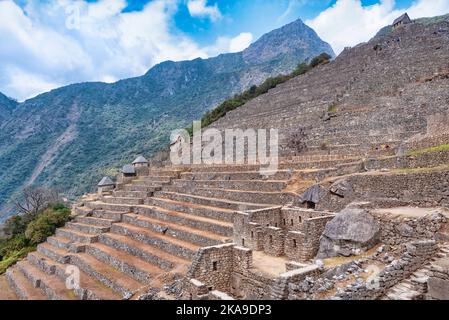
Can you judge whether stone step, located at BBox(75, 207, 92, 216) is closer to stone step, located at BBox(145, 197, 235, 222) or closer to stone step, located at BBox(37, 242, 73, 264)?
stone step, located at BBox(37, 242, 73, 264)

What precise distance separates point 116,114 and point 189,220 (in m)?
71.6

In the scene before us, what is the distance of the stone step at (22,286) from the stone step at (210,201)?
736 centimetres

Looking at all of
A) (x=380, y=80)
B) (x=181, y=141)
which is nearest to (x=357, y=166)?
(x=380, y=80)

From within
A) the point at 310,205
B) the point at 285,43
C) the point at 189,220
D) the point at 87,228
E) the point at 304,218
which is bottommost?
the point at 87,228

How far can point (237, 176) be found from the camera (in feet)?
56.5

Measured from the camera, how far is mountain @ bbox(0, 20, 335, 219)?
5760cm

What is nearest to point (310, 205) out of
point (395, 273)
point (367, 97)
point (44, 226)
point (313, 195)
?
point (313, 195)

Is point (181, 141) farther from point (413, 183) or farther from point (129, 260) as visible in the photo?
point (413, 183)

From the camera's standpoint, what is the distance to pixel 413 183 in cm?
876

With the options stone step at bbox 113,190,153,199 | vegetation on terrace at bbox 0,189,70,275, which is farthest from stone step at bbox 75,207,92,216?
stone step at bbox 113,190,153,199

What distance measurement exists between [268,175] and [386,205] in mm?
6891

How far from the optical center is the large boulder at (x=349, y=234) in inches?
295

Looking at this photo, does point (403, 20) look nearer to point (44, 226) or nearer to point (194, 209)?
point (194, 209)

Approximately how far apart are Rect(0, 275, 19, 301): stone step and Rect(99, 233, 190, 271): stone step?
4.17m
